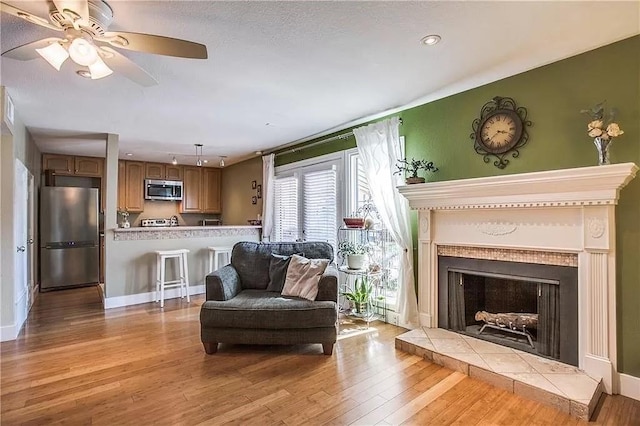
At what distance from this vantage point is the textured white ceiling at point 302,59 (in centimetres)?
197

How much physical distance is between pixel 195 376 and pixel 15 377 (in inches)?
54.1

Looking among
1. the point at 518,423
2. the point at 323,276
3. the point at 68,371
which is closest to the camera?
the point at 518,423

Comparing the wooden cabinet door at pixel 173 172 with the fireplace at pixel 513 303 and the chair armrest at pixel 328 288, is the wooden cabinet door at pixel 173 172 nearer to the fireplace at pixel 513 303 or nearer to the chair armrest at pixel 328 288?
the chair armrest at pixel 328 288

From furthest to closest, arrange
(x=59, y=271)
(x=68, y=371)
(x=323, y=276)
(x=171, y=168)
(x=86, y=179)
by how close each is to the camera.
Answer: (x=171, y=168)
(x=86, y=179)
(x=59, y=271)
(x=323, y=276)
(x=68, y=371)

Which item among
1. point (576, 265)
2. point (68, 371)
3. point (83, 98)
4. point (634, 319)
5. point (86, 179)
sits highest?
point (83, 98)

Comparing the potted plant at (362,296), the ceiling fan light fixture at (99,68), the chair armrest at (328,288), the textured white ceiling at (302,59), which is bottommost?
the potted plant at (362,296)

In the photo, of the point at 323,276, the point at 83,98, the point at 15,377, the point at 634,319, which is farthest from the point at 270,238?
the point at 634,319

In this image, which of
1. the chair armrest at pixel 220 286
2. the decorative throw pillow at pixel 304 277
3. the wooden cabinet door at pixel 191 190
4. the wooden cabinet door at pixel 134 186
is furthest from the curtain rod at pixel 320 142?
the wooden cabinet door at pixel 134 186

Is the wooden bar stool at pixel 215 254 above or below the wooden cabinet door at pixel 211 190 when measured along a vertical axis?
below

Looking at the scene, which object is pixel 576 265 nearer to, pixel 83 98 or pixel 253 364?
pixel 253 364

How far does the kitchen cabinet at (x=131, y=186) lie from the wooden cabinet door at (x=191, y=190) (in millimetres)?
849

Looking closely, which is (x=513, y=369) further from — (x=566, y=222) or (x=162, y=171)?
→ (x=162, y=171)

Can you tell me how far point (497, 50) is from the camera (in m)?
2.43

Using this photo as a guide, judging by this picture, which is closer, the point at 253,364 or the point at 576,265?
the point at 576,265
